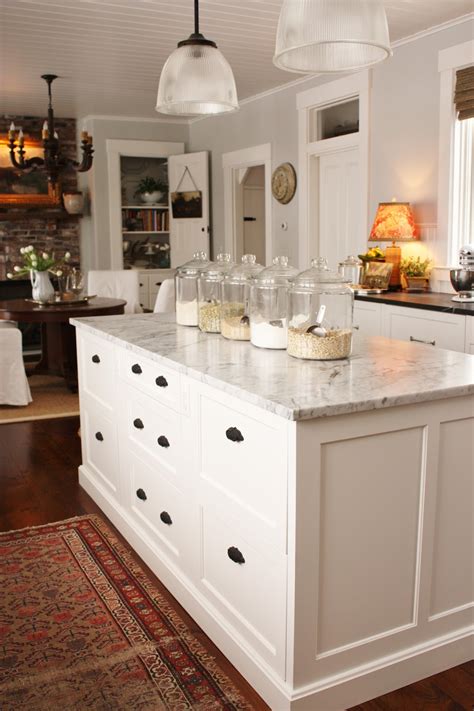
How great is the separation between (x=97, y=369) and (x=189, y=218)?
5193 millimetres

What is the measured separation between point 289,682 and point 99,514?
1774 millimetres

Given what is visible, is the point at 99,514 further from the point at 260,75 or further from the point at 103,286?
the point at 260,75

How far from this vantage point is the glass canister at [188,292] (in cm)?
323

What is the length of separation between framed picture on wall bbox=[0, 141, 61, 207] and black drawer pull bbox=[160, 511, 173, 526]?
254 inches

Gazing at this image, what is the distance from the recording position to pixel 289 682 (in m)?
1.93

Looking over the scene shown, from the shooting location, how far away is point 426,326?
4227 mm

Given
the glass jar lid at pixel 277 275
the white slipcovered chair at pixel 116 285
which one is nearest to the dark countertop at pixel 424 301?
the glass jar lid at pixel 277 275

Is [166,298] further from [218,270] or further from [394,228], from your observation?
[218,270]

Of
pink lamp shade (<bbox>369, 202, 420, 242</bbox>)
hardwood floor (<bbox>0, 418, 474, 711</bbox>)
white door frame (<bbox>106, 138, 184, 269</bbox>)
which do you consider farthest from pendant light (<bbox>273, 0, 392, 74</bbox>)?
white door frame (<bbox>106, 138, 184, 269</bbox>)

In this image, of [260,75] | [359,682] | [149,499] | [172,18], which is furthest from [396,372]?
[260,75]

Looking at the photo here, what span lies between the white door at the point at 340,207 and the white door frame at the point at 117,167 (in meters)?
2.83

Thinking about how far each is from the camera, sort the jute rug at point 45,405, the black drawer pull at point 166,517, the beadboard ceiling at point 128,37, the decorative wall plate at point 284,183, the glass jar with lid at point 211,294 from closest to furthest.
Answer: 1. the black drawer pull at point 166,517
2. the glass jar with lid at point 211,294
3. the beadboard ceiling at point 128,37
4. the jute rug at point 45,405
5. the decorative wall plate at point 284,183

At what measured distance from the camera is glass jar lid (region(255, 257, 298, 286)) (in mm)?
2605

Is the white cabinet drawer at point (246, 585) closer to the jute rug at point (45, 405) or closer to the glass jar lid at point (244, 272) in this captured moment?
the glass jar lid at point (244, 272)
